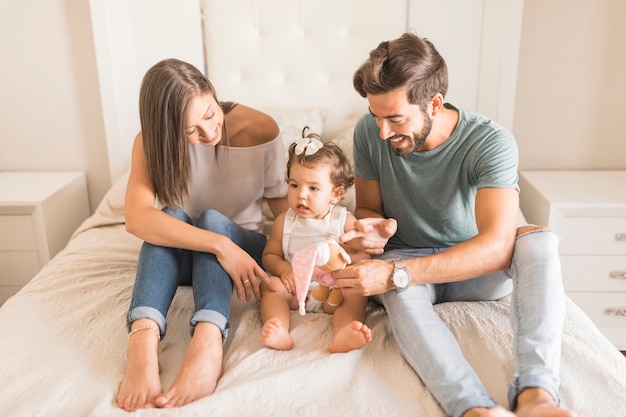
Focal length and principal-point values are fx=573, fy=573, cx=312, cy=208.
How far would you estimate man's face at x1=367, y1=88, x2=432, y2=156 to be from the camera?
1325mm

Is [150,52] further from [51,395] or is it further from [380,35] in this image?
[51,395]

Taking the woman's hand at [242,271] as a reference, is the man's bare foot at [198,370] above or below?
below

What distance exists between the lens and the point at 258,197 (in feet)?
5.74

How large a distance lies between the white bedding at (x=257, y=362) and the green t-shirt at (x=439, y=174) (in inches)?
8.4

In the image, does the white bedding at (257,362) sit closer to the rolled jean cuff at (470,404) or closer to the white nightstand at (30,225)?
the rolled jean cuff at (470,404)

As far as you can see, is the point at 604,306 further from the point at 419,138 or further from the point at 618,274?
the point at 419,138

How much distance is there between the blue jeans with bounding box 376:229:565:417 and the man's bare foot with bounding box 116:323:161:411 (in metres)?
0.53

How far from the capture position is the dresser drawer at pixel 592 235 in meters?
1.98

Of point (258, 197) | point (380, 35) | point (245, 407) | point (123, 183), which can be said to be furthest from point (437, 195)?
point (123, 183)

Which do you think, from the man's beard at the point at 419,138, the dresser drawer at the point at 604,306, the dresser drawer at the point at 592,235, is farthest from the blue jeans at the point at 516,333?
the dresser drawer at the point at 604,306

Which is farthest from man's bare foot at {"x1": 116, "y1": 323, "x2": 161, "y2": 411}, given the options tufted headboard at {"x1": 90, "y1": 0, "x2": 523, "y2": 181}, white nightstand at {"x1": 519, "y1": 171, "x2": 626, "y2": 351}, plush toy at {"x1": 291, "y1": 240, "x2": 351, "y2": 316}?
white nightstand at {"x1": 519, "y1": 171, "x2": 626, "y2": 351}

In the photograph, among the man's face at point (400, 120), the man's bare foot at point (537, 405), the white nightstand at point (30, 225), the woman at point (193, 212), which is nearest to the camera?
the man's bare foot at point (537, 405)

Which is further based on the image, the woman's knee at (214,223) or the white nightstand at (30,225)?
the white nightstand at (30,225)

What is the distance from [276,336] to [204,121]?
574mm
